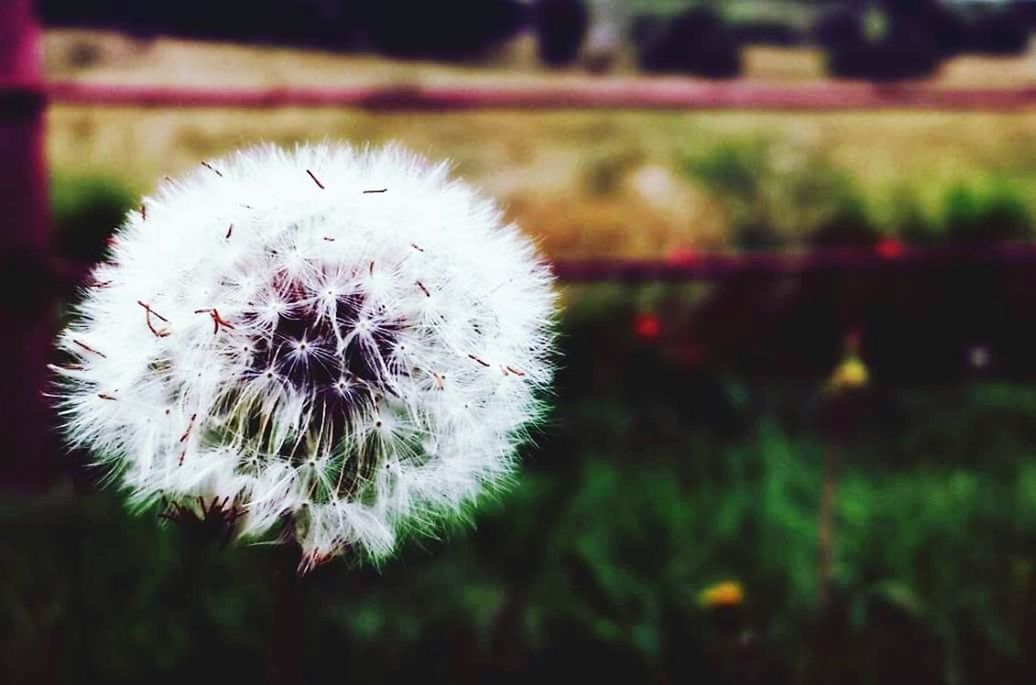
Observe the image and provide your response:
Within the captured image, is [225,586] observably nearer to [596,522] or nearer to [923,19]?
[596,522]

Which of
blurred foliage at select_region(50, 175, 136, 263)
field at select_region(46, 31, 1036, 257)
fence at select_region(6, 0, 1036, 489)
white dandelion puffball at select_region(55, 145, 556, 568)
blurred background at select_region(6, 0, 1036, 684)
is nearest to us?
white dandelion puffball at select_region(55, 145, 556, 568)

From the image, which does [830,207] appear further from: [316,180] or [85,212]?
[316,180]

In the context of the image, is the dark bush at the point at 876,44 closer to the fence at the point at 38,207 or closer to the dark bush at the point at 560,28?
the dark bush at the point at 560,28

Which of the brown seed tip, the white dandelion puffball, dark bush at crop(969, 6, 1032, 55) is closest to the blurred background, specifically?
dark bush at crop(969, 6, 1032, 55)

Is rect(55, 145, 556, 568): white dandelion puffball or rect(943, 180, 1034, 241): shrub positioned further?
rect(943, 180, 1034, 241): shrub

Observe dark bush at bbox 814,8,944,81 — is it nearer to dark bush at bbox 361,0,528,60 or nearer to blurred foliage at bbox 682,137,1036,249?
blurred foliage at bbox 682,137,1036,249

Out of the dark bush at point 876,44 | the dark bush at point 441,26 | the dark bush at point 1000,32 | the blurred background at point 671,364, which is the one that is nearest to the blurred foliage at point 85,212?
the blurred background at point 671,364
